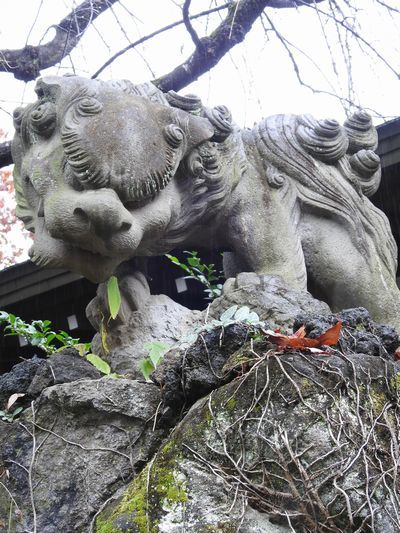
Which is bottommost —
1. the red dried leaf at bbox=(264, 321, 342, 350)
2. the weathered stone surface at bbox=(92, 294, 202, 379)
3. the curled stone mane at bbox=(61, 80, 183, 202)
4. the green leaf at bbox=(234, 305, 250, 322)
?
the weathered stone surface at bbox=(92, 294, 202, 379)

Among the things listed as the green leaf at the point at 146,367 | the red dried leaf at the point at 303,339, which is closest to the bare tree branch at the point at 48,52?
the green leaf at the point at 146,367

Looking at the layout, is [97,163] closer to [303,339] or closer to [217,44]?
[303,339]

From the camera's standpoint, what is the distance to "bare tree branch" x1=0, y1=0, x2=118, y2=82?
5.63m

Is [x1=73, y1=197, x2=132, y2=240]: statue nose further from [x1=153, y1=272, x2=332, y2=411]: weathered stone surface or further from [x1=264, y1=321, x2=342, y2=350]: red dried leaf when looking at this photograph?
[x1=264, y1=321, x2=342, y2=350]: red dried leaf

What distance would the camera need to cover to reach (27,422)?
276cm

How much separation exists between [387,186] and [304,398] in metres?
2.95

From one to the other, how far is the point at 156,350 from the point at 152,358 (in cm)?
7

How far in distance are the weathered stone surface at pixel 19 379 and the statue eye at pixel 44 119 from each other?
0.86 meters

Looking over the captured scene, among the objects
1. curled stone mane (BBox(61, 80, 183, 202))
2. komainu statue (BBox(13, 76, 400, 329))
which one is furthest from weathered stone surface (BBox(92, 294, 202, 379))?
curled stone mane (BBox(61, 80, 183, 202))

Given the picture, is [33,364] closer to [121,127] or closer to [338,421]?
[121,127]

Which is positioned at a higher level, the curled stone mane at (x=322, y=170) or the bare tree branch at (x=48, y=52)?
the bare tree branch at (x=48, y=52)

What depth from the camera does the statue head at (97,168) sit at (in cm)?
315

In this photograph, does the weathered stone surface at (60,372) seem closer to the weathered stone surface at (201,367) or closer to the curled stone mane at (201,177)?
the weathered stone surface at (201,367)

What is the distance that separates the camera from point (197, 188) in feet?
11.7
